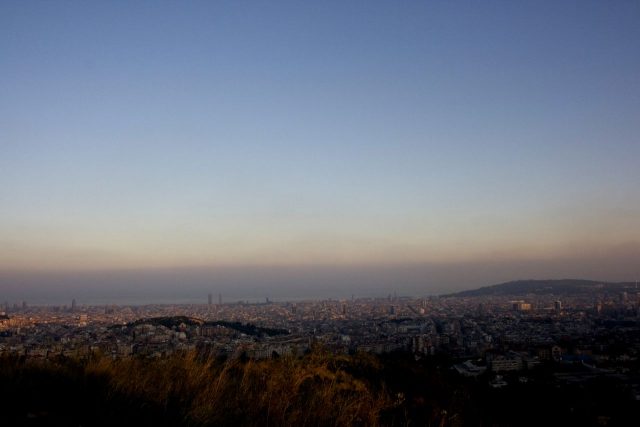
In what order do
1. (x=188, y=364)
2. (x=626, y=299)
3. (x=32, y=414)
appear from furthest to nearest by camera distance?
(x=626, y=299)
(x=188, y=364)
(x=32, y=414)

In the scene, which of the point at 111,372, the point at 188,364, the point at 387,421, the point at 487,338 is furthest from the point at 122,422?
the point at 487,338

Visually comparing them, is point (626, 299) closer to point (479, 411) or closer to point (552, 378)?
point (552, 378)

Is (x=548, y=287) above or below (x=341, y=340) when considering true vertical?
below

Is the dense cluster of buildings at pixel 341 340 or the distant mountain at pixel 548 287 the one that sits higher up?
the dense cluster of buildings at pixel 341 340

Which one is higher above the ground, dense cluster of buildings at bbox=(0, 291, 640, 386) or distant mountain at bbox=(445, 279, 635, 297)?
dense cluster of buildings at bbox=(0, 291, 640, 386)

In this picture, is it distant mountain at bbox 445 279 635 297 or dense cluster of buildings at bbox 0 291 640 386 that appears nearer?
dense cluster of buildings at bbox 0 291 640 386

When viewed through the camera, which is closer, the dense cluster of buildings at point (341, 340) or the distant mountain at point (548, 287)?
the dense cluster of buildings at point (341, 340)

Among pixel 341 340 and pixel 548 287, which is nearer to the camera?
pixel 341 340

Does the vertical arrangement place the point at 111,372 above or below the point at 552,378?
above
